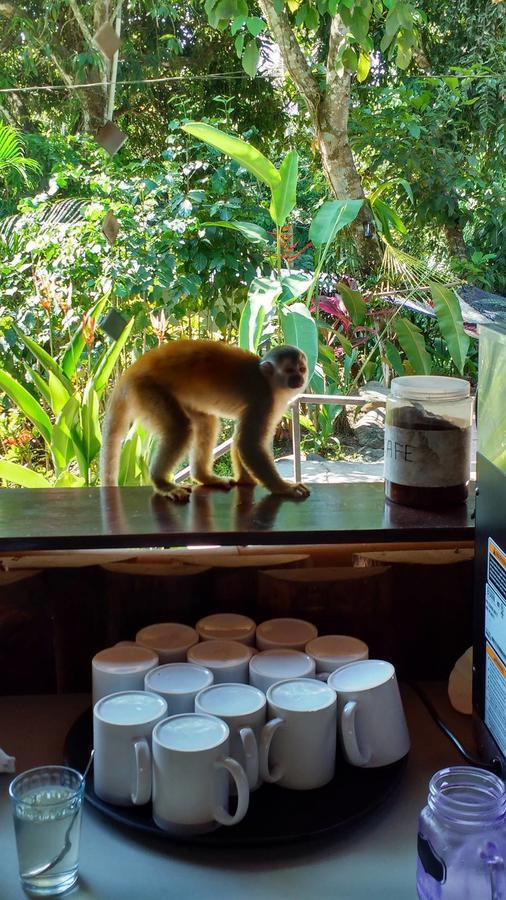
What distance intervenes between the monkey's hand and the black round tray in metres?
0.43

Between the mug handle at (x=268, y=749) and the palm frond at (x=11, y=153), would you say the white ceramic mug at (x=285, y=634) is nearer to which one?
the mug handle at (x=268, y=749)

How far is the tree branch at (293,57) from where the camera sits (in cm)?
338

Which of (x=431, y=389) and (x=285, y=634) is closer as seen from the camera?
(x=285, y=634)

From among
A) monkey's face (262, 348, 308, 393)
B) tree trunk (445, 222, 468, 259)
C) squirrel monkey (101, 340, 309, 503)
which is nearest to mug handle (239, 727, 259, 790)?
squirrel monkey (101, 340, 309, 503)

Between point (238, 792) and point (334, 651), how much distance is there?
240mm

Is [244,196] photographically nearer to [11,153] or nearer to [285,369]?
[11,153]

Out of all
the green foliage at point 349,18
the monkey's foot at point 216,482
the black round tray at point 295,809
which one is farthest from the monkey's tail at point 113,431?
the green foliage at point 349,18

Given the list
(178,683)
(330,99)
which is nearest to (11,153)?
(330,99)

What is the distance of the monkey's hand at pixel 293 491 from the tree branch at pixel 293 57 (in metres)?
2.72

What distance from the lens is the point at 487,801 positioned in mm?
678

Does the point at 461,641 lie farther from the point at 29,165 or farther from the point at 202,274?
the point at 29,165

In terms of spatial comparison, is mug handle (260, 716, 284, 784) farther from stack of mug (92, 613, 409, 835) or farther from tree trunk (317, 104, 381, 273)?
tree trunk (317, 104, 381, 273)

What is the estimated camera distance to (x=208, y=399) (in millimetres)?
1432

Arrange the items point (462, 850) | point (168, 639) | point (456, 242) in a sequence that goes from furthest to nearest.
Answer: point (456, 242)
point (168, 639)
point (462, 850)
